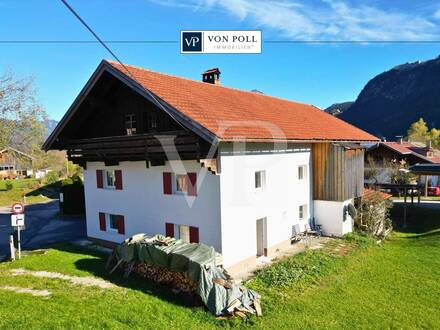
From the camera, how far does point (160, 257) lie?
11.8 metres

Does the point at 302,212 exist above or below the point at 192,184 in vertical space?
below

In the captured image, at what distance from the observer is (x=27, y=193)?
4369cm

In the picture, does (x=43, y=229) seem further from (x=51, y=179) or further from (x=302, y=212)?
(x=51, y=179)

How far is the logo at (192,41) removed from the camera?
7320mm

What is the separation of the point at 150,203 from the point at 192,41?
9.73 meters

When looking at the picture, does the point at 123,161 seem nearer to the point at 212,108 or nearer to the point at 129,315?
the point at 212,108

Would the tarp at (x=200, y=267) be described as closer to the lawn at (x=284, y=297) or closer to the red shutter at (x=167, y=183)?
the lawn at (x=284, y=297)

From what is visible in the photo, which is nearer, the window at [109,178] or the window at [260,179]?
the window at [260,179]

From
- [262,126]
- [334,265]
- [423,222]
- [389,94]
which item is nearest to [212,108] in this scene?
[262,126]

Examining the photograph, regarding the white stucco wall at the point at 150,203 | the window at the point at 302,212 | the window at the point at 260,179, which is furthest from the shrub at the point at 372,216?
the white stucco wall at the point at 150,203

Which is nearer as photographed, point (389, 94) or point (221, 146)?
point (221, 146)

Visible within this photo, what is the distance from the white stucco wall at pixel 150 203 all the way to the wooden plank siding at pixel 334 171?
847 cm

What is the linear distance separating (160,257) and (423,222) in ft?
67.6

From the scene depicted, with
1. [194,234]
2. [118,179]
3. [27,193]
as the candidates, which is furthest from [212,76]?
[27,193]
